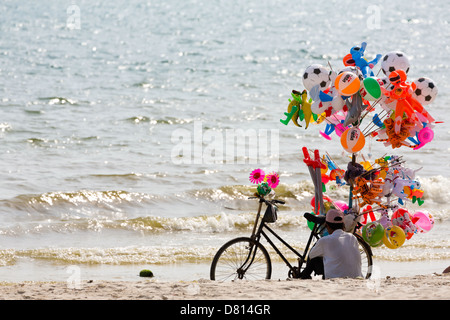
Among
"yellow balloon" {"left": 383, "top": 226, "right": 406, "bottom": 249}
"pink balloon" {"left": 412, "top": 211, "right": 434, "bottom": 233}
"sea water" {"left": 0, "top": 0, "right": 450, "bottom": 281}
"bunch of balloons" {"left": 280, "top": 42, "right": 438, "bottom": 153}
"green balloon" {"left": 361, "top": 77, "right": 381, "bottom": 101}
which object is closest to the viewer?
"green balloon" {"left": 361, "top": 77, "right": 381, "bottom": 101}

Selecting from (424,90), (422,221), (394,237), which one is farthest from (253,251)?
(424,90)

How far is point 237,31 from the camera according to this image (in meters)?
38.6

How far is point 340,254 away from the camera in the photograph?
6.90 m

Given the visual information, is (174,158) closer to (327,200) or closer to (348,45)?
(327,200)

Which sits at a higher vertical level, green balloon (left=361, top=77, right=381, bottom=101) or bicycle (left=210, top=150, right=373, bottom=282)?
green balloon (left=361, top=77, right=381, bottom=101)

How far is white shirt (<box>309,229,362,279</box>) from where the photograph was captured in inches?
271

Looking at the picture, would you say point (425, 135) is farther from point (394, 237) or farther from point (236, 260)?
point (236, 260)

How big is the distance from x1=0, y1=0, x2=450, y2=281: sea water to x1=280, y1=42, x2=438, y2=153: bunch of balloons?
125 centimetres

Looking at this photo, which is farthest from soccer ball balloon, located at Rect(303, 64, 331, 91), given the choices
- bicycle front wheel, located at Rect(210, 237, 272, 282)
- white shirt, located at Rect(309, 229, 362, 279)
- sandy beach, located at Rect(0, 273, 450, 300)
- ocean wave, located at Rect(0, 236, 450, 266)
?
ocean wave, located at Rect(0, 236, 450, 266)

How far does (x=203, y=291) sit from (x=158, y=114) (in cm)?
1458

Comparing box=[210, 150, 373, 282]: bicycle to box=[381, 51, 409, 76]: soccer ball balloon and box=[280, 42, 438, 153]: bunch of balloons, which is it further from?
box=[381, 51, 409, 76]: soccer ball balloon

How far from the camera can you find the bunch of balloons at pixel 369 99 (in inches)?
281

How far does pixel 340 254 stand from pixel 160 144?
1075 centimetres
